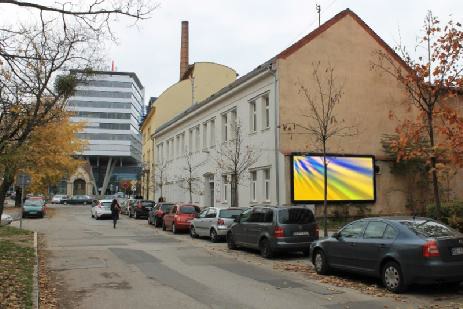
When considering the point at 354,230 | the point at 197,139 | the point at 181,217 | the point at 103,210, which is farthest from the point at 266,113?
the point at 103,210

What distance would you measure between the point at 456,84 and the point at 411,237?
210 inches

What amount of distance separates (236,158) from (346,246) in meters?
17.2

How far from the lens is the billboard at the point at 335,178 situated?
25234 mm

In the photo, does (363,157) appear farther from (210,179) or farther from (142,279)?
(142,279)

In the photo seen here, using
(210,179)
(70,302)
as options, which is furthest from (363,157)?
(70,302)

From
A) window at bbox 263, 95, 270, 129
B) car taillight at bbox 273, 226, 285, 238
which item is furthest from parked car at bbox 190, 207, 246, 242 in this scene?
window at bbox 263, 95, 270, 129

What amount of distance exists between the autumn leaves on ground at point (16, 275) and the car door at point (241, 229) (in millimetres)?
6533

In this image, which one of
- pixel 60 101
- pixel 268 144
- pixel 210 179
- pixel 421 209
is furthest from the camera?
pixel 210 179

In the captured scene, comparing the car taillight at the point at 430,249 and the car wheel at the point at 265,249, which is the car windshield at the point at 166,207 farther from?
the car taillight at the point at 430,249

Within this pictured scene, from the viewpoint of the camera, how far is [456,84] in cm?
1341

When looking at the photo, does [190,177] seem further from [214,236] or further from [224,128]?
[214,236]

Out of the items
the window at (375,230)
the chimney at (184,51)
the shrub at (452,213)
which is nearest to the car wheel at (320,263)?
the window at (375,230)

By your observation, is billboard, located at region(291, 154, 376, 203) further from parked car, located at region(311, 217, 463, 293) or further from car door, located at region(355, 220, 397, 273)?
car door, located at region(355, 220, 397, 273)

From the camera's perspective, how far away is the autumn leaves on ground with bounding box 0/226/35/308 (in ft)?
28.8
